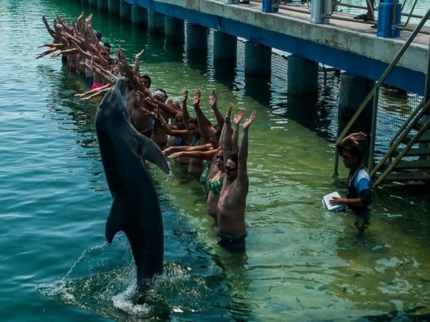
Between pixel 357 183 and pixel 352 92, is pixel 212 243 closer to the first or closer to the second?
pixel 357 183

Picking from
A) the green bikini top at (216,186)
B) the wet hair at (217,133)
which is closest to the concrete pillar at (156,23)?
the wet hair at (217,133)

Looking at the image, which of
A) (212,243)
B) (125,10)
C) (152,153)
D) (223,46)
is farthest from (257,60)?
(125,10)

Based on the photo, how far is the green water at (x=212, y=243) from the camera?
30.5ft

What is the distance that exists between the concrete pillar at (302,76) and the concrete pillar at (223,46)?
20.7 ft

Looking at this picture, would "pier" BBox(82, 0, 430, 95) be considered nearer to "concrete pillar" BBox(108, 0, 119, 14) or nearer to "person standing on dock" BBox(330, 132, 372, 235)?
"person standing on dock" BBox(330, 132, 372, 235)

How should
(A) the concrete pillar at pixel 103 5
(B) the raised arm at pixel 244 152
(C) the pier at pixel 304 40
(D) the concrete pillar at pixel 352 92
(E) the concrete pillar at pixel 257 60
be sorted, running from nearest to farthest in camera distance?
1. (B) the raised arm at pixel 244 152
2. (C) the pier at pixel 304 40
3. (D) the concrete pillar at pixel 352 92
4. (E) the concrete pillar at pixel 257 60
5. (A) the concrete pillar at pixel 103 5

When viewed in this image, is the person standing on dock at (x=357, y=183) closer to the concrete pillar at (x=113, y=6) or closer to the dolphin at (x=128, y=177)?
the dolphin at (x=128, y=177)

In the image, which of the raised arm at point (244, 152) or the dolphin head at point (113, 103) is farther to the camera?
the raised arm at point (244, 152)

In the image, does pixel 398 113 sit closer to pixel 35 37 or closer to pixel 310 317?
pixel 310 317

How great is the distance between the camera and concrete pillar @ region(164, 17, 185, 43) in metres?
33.5

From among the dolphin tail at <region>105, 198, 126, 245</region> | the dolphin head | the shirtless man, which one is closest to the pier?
the shirtless man

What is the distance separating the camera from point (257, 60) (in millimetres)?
24141

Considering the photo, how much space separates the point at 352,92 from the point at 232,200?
850 centimetres

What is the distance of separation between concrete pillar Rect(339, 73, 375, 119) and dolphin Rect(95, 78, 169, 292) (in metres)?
10.2
